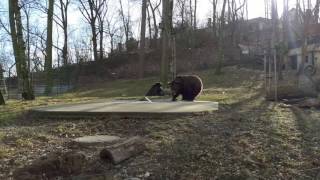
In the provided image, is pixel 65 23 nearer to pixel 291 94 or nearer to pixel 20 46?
pixel 20 46

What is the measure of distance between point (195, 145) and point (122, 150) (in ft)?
4.44

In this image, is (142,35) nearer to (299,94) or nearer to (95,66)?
(95,66)

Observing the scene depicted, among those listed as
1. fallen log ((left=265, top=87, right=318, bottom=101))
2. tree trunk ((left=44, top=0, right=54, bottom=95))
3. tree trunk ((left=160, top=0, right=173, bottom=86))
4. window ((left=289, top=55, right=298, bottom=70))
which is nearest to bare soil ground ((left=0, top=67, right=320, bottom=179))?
fallen log ((left=265, top=87, right=318, bottom=101))

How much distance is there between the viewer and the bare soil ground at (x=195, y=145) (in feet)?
21.8

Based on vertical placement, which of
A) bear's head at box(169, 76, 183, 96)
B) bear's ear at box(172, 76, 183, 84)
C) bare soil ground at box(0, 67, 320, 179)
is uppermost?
bear's ear at box(172, 76, 183, 84)

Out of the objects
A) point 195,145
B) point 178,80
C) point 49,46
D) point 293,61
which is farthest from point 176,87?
point 293,61

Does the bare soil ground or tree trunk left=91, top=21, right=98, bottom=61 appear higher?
tree trunk left=91, top=21, right=98, bottom=61

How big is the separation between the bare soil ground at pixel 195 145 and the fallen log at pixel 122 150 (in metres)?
0.09

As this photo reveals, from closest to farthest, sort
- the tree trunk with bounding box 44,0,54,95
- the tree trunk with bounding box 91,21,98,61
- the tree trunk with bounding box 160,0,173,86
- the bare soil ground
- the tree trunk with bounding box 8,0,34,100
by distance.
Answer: the bare soil ground, the tree trunk with bounding box 8,0,34,100, the tree trunk with bounding box 160,0,173,86, the tree trunk with bounding box 44,0,54,95, the tree trunk with bounding box 91,21,98,61

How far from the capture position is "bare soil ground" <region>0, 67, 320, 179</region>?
666 centimetres

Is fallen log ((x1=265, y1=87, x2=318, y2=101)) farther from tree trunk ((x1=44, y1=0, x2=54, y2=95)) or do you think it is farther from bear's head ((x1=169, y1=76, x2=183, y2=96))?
tree trunk ((x1=44, y1=0, x2=54, y2=95))

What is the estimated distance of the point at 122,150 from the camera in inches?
276

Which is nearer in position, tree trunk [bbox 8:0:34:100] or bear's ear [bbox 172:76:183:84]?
bear's ear [bbox 172:76:183:84]

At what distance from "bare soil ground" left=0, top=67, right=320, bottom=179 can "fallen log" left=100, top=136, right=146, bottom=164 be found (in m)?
0.09
